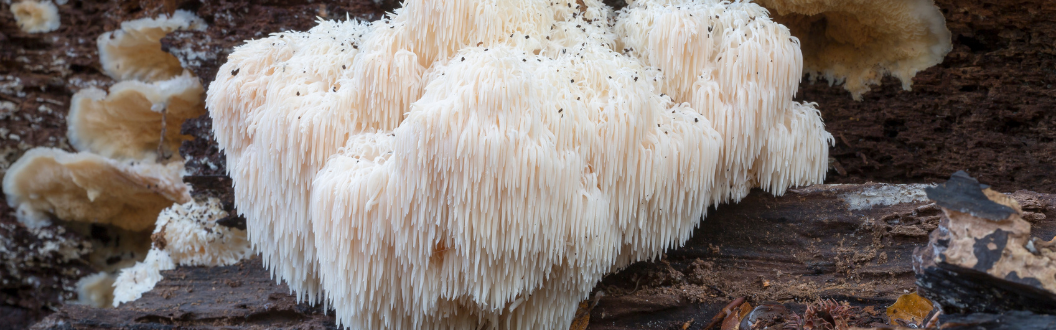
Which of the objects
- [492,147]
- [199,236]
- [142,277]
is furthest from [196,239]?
[492,147]

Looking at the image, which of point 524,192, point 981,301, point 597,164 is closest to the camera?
point 981,301

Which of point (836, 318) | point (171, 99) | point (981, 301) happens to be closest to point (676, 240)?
point (836, 318)

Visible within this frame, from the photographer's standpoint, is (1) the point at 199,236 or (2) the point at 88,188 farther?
(2) the point at 88,188

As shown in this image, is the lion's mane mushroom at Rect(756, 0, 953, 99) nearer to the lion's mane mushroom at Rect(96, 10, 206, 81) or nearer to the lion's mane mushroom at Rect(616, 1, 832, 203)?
the lion's mane mushroom at Rect(616, 1, 832, 203)

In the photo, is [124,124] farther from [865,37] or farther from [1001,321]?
[1001,321]

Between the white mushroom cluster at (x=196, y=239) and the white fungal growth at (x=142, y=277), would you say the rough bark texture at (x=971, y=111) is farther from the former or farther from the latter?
the white fungal growth at (x=142, y=277)

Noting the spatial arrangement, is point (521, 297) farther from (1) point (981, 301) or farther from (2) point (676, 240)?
(1) point (981, 301)

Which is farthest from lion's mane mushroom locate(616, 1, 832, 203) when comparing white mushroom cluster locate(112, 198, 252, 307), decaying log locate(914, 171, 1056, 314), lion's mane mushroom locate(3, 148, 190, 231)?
lion's mane mushroom locate(3, 148, 190, 231)
